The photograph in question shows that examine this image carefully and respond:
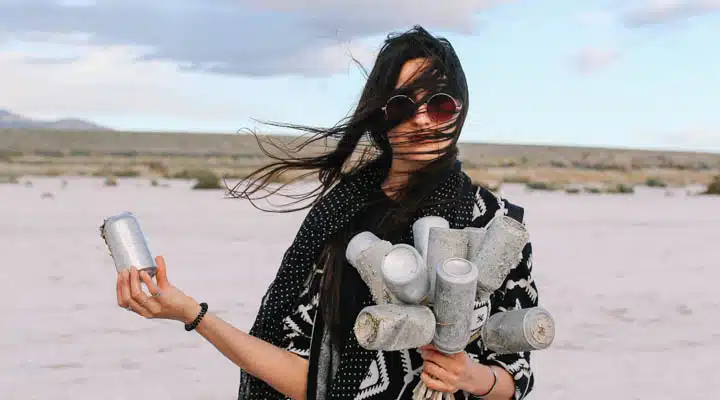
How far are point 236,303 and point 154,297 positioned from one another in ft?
22.9

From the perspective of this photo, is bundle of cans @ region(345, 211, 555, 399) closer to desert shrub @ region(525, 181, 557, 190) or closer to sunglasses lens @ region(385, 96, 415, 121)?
sunglasses lens @ region(385, 96, 415, 121)

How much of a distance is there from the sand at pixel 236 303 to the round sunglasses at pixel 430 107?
4239 mm

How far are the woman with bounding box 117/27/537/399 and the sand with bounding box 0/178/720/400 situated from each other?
3.95m

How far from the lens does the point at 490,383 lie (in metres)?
2.18

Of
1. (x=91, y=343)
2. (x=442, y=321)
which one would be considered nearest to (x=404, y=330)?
(x=442, y=321)

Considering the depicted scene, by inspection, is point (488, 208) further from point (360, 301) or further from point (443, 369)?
point (443, 369)

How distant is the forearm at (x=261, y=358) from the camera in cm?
229

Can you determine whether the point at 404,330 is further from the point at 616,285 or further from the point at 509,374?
the point at 616,285

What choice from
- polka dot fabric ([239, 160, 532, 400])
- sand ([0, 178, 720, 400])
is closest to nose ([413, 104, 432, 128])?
polka dot fabric ([239, 160, 532, 400])

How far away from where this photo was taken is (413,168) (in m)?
2.33

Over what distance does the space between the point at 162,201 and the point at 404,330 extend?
68.3 ft

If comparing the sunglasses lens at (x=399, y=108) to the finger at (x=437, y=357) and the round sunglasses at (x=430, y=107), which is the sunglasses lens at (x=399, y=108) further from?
the finger at (x=437, y=357)

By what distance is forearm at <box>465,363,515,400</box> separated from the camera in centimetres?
211

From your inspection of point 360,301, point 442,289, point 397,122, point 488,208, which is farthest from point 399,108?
point 442,289
